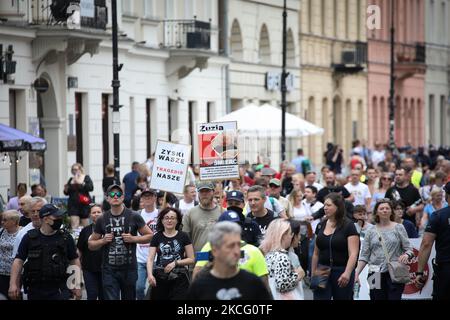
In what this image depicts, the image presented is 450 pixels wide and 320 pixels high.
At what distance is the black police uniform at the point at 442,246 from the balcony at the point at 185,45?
27.6 meters

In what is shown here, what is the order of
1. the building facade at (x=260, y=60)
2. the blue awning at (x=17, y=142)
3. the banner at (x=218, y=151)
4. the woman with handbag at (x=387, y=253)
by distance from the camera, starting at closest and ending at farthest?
the woman with handbag at (x=387, y=253) → the banner at (x=218, y=151) → the blue awning at (x=17, y=142) → the building facade at (x=260, y=60)

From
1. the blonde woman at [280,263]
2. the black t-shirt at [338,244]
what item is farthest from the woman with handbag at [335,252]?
the blonde woman at [280,263]

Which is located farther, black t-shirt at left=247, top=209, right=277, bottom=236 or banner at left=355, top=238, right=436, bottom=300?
banner at left=355, top=238, right=436, bottom=300

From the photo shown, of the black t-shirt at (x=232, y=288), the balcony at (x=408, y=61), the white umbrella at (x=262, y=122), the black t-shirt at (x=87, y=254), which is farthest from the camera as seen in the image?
the balcony at (x=408, y=61)

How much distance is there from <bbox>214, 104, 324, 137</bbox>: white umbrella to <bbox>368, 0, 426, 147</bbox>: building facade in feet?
92.9

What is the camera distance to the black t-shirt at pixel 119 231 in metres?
17.0

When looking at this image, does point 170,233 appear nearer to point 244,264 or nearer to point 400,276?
point 400,276

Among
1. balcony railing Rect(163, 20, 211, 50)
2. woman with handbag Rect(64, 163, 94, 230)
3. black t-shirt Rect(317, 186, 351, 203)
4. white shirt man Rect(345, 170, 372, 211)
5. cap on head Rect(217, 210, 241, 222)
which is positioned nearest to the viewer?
cap on head Rect(217, 210, 241, 222)

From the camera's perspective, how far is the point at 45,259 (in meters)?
15.3

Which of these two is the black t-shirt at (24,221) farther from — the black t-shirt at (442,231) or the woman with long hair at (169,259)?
the black t-shirt at (442,231)

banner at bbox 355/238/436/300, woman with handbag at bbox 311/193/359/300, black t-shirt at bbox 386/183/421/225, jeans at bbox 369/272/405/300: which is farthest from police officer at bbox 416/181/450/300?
black t-shirt at bbox 386/183/421/225

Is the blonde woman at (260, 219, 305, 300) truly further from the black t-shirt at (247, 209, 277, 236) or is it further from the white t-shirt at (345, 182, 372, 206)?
the white t-shirt at (345, 182, 372, 206)

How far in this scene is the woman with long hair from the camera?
638 inches
